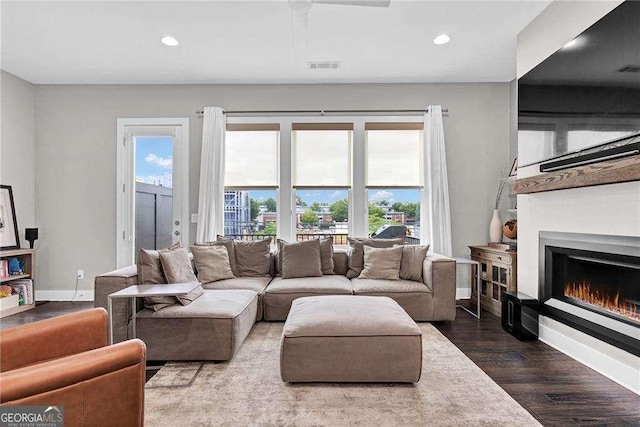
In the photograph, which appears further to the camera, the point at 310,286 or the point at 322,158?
the point at 322,158

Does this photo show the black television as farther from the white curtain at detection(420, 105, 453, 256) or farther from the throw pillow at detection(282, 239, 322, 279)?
the throw pillow at detection(282, 239, 322, 279)

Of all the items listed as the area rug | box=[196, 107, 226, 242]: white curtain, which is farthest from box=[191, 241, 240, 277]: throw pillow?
the area rug

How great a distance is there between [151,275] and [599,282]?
3.45 meters

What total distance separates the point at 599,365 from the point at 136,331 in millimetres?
3350

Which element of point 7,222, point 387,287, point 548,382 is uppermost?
point 7,222

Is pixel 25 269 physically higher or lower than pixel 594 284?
lower

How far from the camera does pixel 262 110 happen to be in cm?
473

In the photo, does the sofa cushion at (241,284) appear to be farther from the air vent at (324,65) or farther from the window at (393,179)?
the air vent at (324,65)

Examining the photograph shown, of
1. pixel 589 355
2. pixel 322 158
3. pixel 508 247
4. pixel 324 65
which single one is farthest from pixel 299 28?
pixel 589 355

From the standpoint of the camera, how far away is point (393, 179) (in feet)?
15.7

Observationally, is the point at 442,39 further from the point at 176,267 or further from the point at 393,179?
the point at 176,267

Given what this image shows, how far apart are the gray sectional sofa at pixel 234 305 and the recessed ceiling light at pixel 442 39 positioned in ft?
7.23

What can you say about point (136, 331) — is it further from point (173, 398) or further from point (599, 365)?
point (599, 365)

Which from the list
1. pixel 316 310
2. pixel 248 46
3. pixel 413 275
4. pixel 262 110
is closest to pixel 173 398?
pixel 316 310
